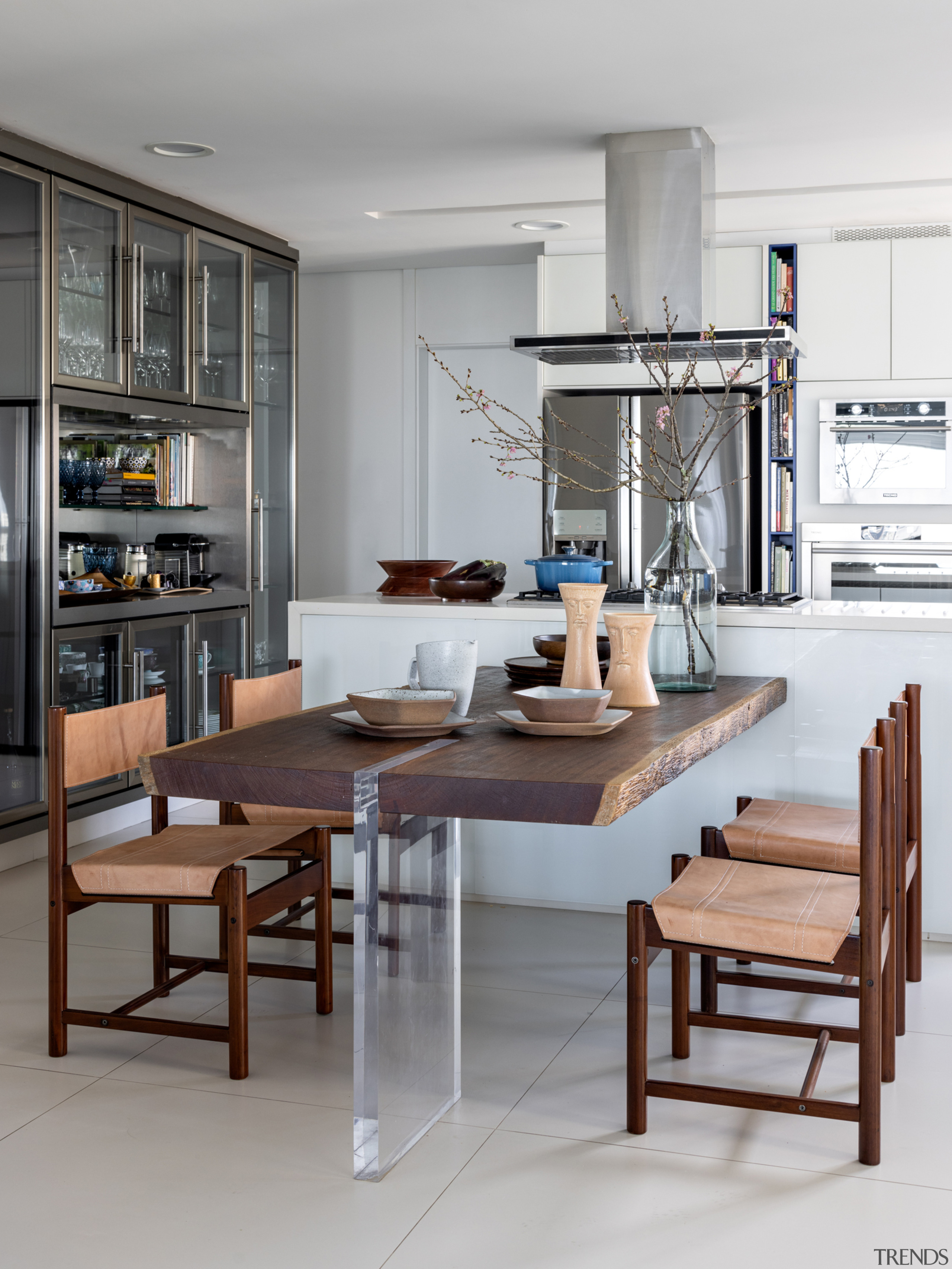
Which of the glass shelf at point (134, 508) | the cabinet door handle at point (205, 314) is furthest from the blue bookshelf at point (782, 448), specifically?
the glass shelf at point (134, 508)

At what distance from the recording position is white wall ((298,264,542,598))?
20.6ft

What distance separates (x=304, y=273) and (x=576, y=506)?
2110 mm

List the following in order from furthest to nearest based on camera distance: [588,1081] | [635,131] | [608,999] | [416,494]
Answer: [416,494] → [635,131] → [608,999] → [588,1081]

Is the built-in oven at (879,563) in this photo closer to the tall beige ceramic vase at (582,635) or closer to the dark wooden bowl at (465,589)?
the dark wooden bowl at (465,589)

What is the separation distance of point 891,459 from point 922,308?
2.06 ft

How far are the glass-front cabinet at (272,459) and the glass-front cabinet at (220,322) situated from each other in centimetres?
9

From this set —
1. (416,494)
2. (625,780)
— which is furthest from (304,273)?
(625,780)

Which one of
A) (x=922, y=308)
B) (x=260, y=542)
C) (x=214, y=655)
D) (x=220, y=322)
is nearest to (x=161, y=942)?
(x=214, y=655)

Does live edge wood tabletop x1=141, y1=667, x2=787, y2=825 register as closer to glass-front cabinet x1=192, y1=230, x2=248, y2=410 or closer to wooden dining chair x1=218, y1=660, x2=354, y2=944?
wooden dining chair x1=218, y1=660, x2=354, y2=944

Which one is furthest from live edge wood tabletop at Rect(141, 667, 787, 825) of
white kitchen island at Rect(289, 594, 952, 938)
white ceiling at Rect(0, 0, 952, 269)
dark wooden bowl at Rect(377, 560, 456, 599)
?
white ceiling at Rect(0, 0, 952, 269)

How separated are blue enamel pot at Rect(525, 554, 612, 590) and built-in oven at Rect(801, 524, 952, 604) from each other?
198cm

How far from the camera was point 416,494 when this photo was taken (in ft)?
21.1

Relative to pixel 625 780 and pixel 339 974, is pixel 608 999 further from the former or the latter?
pixel 625 780

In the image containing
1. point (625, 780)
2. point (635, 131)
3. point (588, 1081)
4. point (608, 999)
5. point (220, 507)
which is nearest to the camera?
point (625, 780)
